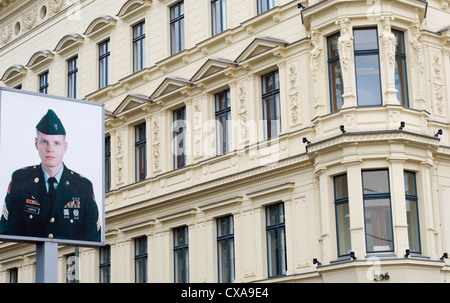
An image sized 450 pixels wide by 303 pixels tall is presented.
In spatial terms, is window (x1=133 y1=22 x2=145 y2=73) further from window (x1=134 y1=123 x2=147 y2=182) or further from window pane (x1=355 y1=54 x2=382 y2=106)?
window pane (x1=355 y1=54 x2=382 y2=106)

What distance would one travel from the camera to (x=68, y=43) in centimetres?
4028

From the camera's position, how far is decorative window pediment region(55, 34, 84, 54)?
39531 mm

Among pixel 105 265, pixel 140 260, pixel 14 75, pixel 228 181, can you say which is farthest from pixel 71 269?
pixel 14 75

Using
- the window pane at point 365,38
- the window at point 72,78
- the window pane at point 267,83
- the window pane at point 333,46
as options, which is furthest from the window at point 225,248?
the window at point 72,78

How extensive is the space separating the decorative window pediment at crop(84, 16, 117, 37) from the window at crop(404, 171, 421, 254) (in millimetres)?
15958

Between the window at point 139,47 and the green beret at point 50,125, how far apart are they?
16467 mm

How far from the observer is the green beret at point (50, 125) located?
19.7 m

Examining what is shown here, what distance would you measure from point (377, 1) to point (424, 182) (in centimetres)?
561

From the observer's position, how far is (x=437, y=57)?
29.1 meters

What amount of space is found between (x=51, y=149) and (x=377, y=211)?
10.5 meters

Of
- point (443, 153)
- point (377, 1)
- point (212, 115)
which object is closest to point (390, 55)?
point (377, 1)

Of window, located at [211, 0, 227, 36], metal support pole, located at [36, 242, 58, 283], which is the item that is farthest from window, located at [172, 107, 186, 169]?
metal support pole, located at [36, 242, 58, 283]
